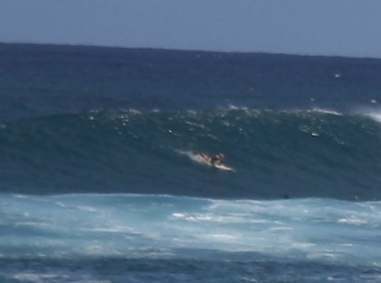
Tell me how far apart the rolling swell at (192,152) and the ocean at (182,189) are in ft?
0.14

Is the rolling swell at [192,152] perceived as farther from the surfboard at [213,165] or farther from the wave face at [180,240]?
the wave face at [180,240]

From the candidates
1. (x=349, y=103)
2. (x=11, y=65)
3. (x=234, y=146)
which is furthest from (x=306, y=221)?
(x=11, y=65)

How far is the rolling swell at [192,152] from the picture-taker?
858 inches

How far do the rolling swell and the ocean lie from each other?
4 cm

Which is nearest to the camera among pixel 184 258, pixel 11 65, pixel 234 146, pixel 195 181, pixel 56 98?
pixel 184 258

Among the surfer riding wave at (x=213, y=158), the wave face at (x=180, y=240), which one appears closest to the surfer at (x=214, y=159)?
the surfer riding wave at (x=213, y=158)

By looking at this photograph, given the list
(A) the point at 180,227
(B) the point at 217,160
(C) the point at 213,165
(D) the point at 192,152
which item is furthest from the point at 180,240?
(D) the point at 192,152

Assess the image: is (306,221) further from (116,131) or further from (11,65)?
(11,65)

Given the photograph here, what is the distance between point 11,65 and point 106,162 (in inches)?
1165

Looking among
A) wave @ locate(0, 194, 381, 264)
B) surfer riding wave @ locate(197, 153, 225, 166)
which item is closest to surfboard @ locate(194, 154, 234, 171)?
surfer riding wave @ locate(197, 153, 225, 166)

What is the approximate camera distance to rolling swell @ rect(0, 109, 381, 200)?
21.8 m

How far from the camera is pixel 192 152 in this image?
82.4 feet

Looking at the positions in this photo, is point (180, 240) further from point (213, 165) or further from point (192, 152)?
point (192, 152)

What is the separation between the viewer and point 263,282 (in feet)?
41.7
